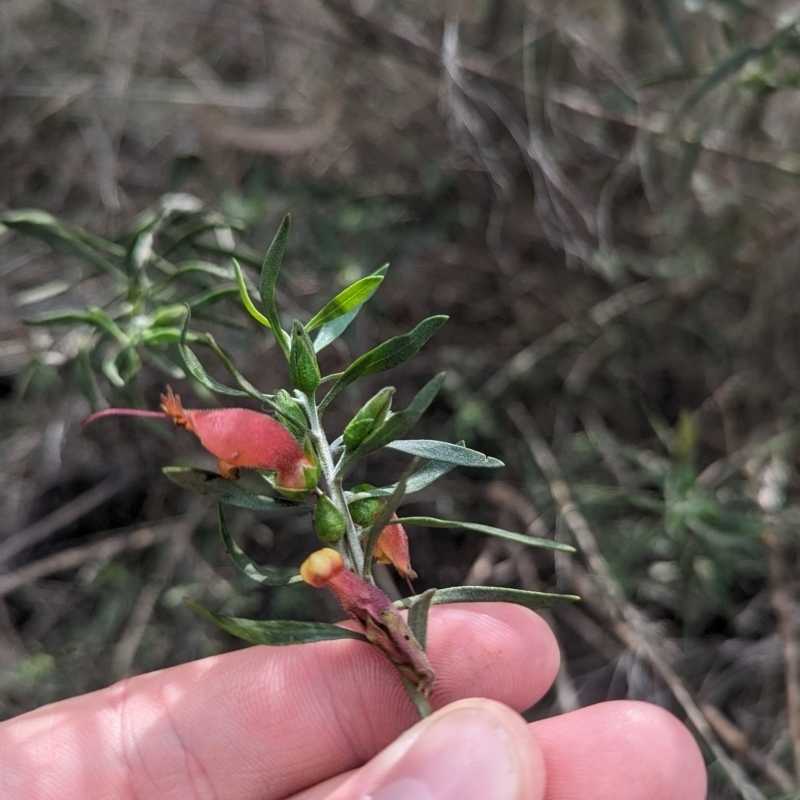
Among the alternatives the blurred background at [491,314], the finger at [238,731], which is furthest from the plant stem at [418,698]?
the blurred background at [491,314]

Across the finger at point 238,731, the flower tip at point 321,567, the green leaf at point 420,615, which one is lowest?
the finger at point 238,731

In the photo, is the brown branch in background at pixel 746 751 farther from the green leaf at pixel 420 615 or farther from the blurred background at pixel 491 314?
the green leaf at pixel 420 615

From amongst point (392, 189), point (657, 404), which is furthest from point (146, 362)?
point (657, 404)

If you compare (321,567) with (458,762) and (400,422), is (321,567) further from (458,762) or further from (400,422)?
(458,762)

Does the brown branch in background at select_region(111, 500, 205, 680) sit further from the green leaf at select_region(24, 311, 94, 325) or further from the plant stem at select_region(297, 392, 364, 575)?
the plant stem at select_region(297, 392, 364, 575)

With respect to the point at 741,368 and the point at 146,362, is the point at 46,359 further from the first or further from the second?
the point at 741,368

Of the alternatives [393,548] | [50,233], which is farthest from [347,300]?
[50,233]
